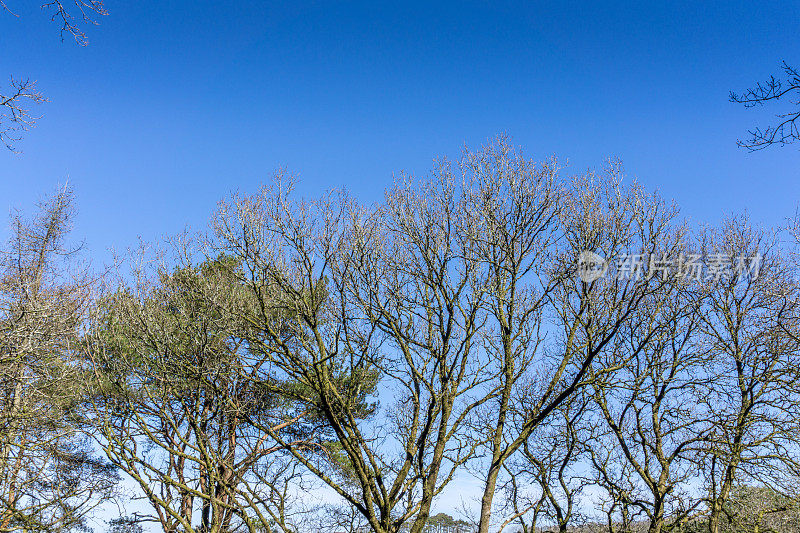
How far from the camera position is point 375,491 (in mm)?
8883

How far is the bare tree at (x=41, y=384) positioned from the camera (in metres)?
9.03

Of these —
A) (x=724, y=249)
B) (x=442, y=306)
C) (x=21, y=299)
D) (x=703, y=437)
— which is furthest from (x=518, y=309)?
(x=21, y=299)

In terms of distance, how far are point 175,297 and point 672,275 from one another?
345 inches

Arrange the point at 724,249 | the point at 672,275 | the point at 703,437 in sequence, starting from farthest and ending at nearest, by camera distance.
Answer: the point at 724,249
the point at 703,437
the point at 672,275

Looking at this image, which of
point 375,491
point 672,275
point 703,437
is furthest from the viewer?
point 703,437

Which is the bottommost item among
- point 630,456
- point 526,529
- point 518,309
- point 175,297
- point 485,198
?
point 526,529

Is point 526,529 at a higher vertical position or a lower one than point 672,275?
lower

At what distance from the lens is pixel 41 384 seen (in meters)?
11.4

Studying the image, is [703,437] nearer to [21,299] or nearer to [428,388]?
[428,388]

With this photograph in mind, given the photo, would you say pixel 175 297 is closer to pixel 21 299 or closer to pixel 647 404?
pixel 21 299

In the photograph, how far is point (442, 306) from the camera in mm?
9766

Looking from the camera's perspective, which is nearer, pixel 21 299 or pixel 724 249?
pixel 21 299

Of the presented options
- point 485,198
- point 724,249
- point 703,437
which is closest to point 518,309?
point 485,198

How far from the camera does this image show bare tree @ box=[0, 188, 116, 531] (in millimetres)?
9031
